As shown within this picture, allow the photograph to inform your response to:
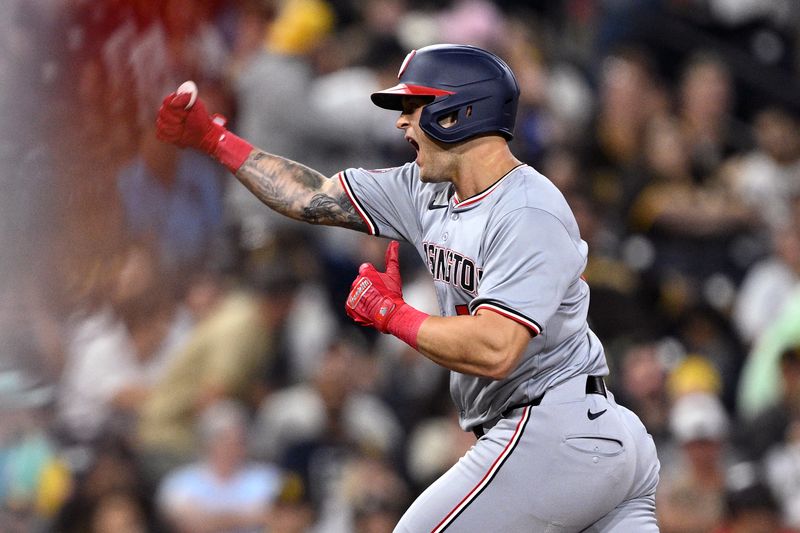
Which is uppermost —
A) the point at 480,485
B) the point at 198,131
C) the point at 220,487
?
the point at 198,131

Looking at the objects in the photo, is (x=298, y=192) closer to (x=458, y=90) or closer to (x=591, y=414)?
(x=458, y=90)

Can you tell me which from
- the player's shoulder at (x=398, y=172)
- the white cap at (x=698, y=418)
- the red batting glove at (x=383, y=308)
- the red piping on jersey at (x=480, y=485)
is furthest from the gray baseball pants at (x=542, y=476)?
the white cap at (x=698, y=418)

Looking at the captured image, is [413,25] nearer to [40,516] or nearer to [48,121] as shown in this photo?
[40,516]

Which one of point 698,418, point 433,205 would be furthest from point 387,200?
point 698,418

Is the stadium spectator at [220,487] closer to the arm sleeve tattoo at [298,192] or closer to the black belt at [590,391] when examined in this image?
the arm sleeve tattoo at [298,192]

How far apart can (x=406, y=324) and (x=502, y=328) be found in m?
0.27

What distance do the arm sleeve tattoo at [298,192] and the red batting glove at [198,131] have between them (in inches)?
1.9

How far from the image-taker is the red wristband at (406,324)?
147 inches

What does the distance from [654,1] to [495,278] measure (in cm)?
788

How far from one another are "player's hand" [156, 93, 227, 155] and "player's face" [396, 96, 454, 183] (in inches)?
29.5

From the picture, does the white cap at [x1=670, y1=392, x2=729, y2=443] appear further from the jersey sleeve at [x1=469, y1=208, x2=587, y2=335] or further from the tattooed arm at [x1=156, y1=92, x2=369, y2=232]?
the jersey sleeve at [x1=469, y1=208, x2=587, y2=335]

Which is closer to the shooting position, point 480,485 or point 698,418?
point 480,485

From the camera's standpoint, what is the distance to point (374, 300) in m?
3.83

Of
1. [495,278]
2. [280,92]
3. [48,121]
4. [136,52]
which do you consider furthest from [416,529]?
[280,92]
